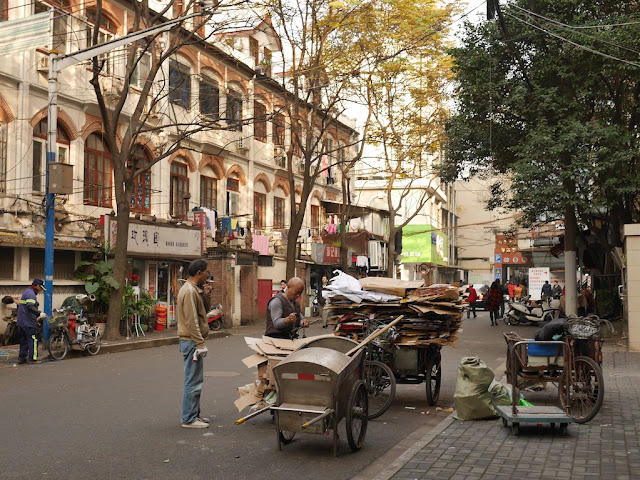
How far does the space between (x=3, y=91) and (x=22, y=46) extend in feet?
16.8

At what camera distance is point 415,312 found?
987 centimetres

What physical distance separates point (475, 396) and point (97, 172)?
17146mm

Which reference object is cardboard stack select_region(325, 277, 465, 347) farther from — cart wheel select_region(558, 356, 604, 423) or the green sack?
cart wheel select_region(558, 356, 604, 423)

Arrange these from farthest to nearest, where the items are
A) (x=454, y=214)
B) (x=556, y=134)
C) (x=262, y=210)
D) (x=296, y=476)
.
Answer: (x=454, y=214)
(x=262, y=210)
(x=556, y=134)
(x=296, y=476)

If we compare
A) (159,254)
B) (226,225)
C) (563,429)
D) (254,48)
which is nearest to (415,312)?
(563,429)

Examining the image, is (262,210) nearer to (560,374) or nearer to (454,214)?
(560,374)

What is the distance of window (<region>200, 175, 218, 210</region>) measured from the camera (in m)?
28.8

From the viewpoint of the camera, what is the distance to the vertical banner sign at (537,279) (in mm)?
39178

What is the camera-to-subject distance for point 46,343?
15883 mm

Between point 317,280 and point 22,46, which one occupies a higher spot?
point 22,46

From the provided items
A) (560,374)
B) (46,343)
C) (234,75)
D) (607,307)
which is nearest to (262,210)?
(234,75)

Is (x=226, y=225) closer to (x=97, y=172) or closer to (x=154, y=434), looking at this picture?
(x=97, y=172)

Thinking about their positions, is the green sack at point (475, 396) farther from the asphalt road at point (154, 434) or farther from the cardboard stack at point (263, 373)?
the cardboard stack at point (263, 373)

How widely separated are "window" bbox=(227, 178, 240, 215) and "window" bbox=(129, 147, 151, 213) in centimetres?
575
